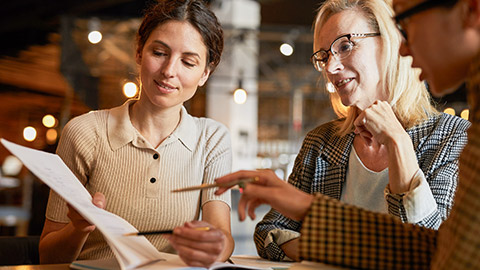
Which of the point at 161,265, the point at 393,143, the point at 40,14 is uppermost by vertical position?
the point at 40,14

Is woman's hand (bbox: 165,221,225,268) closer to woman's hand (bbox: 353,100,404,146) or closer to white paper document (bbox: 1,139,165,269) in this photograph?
white paper document (bbox: 1,139,165,269)

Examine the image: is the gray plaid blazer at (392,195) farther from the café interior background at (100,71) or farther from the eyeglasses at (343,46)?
the café interior background at (100,71)

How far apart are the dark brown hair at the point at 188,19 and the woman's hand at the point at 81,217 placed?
0.64 meters

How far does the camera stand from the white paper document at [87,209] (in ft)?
3.29

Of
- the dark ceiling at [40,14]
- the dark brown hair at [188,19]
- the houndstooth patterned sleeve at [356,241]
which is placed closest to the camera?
the houndstooth patterned sleeve at [356,241]

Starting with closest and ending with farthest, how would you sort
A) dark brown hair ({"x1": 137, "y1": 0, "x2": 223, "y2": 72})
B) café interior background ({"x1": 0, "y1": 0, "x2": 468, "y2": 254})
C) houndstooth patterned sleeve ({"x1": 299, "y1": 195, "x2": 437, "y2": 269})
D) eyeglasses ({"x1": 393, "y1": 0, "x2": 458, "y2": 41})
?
eyeglasses ({"x1": 393, "y1": 0, "x2": 458, "y2": 41})
houndstooth patterned sleeve ({"x1": 299, "y1": 195, "x2": 437, "y2": 269})
dark brown hair ({"x1": 137, "y1": 0, "x2": 223, "y2": 72})
café interior background ({"x1": 0, "y1": 0, "x2": 468, "y2": 254})

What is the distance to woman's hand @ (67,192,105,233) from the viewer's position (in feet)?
4.12

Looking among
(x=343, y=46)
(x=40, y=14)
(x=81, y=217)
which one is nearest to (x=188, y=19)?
(x=343, y=46)

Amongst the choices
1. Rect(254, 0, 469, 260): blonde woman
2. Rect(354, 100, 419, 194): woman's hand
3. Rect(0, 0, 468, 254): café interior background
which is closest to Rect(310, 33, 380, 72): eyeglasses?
Rect(254, 0, 469, 260): blonde woman

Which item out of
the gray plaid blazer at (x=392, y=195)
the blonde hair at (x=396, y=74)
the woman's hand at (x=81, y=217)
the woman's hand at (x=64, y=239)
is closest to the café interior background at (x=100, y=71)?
the gray plaid blazer at (x=392, y=195)

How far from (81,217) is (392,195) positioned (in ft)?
2.54

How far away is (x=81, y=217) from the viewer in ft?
4.17

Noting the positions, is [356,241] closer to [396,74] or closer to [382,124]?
[382,124]

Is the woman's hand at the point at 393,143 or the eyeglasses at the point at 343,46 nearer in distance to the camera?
the woman's hand at the point at 393,143
